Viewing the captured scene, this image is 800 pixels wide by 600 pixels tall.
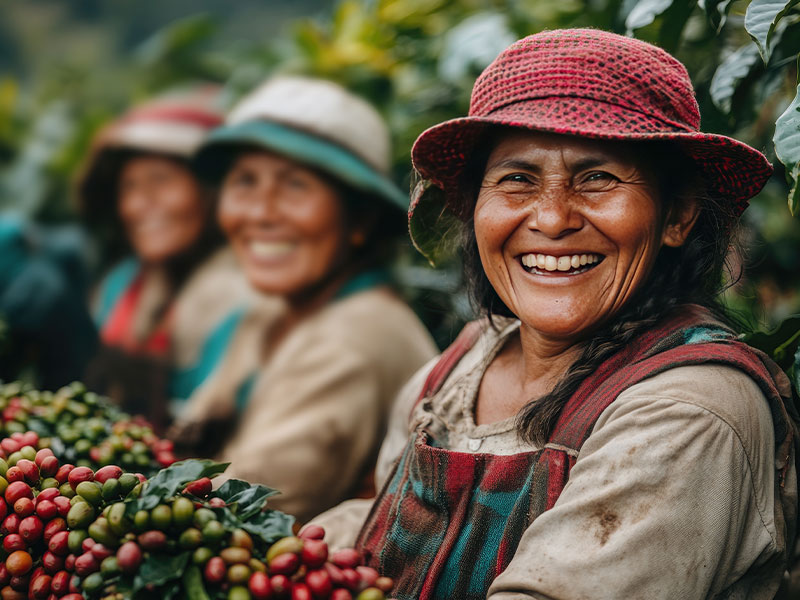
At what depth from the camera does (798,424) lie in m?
1.69

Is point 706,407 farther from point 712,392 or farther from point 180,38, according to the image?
point 180,38

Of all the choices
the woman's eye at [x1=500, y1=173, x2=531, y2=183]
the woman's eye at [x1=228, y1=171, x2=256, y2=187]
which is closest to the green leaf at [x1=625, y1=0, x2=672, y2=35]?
the woman's eye at [x1=500, y1=173, x2=531, y2=183]

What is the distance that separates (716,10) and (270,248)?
1.94 metres

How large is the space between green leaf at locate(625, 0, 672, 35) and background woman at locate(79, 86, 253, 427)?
98.6 inches

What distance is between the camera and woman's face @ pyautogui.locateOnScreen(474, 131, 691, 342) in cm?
166

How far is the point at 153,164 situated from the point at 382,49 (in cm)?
132

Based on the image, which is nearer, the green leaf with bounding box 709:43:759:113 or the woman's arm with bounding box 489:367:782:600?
the woman's arm with bounding box 489:367:782:600

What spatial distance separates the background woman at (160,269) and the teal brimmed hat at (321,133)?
0.79m

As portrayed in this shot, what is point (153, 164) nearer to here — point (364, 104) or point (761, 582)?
point (364, 104)

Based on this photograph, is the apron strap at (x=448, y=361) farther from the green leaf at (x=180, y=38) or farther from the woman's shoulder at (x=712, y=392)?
the green leaf at (x=180, y=38)

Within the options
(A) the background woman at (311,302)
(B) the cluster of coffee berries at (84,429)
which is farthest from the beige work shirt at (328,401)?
(B) the cluster of coffee berries at (84,429)

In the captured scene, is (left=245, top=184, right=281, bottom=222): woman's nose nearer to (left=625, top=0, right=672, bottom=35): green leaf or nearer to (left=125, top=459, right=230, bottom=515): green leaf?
(left=625, top=0, right=672, bottom=35): green leaf

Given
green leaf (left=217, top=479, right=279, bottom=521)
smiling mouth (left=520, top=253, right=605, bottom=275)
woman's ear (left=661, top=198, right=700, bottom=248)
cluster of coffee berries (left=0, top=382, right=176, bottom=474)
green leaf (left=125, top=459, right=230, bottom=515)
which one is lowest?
cluster of coffee berries (left=0, top=382, right=176, bottom=474)

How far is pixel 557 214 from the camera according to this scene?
65.9 inches
